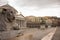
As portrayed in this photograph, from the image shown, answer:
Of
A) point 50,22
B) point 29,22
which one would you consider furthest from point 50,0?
point 50,22

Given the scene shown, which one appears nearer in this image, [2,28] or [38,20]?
[2,28]

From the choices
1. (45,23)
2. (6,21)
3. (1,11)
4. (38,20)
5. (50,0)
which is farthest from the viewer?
(45,23)

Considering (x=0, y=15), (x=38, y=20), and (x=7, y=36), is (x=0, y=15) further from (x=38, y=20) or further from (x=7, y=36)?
(x=38, y=20)

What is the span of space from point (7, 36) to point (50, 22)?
443 centimetres

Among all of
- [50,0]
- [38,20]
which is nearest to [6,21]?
[50,0]

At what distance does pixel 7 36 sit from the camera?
1966 mm

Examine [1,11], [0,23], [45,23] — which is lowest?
[45,23]

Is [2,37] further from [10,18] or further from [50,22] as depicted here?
[50,22]

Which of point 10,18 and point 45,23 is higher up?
point 10,18

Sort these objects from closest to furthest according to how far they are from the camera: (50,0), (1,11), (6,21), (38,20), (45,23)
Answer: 1. (1,11)
2. (6,21)
3. (50,0)
4. (38,20)
5. (45,23)

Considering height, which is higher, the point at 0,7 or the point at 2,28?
the point at 0,7

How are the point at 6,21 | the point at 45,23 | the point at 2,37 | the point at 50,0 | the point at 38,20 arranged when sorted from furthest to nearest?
1. the point at 45,23
2. the point at 38,20
3. the point at 50,0
4. the point at 6,21
5. the point at 2,37

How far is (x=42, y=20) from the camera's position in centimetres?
577

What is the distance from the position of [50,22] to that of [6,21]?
3965mm
